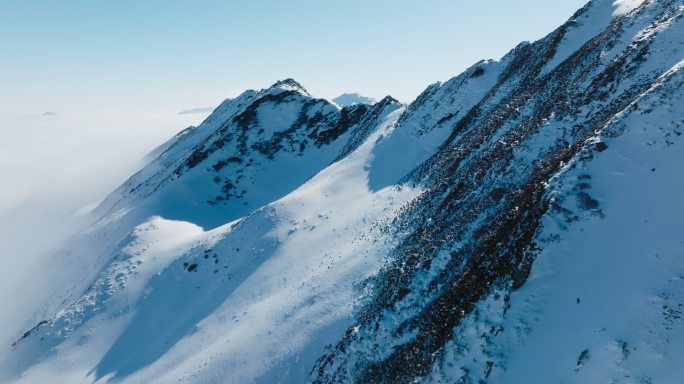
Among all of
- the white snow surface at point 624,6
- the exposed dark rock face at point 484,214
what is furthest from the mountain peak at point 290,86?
the exposed dark rock face at point 484,214

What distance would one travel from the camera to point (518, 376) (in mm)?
11133

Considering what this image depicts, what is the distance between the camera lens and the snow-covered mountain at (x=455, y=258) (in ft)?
38.0

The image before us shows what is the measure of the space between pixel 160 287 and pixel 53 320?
9315 mm

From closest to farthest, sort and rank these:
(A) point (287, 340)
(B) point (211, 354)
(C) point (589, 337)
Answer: (C) point (589, 337)
(A) point (287, 340)
(B) point (211, 354)

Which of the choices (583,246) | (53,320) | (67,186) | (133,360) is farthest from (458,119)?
(67,186)

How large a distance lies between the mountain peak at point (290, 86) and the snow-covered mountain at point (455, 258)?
35.7m

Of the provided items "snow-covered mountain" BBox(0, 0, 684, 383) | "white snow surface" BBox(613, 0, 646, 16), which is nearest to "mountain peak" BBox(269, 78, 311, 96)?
"snow-covered mountain" BBox(0, 0, 684, 383)

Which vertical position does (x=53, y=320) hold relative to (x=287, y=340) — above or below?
above

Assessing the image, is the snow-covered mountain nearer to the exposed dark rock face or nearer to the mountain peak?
the exposed dark rock face

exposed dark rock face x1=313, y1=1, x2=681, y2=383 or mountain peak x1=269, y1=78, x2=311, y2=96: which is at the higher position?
mountain peak x1=269, y1=78, x2=311, y2=96

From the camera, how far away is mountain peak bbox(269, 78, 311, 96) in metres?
76.8

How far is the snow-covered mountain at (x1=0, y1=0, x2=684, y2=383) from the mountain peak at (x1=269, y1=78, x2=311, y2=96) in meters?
35.7

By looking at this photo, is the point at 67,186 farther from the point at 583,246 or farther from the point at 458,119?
the point at 583,246

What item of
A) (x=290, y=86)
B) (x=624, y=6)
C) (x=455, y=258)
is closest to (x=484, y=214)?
(x=455, y=258)
